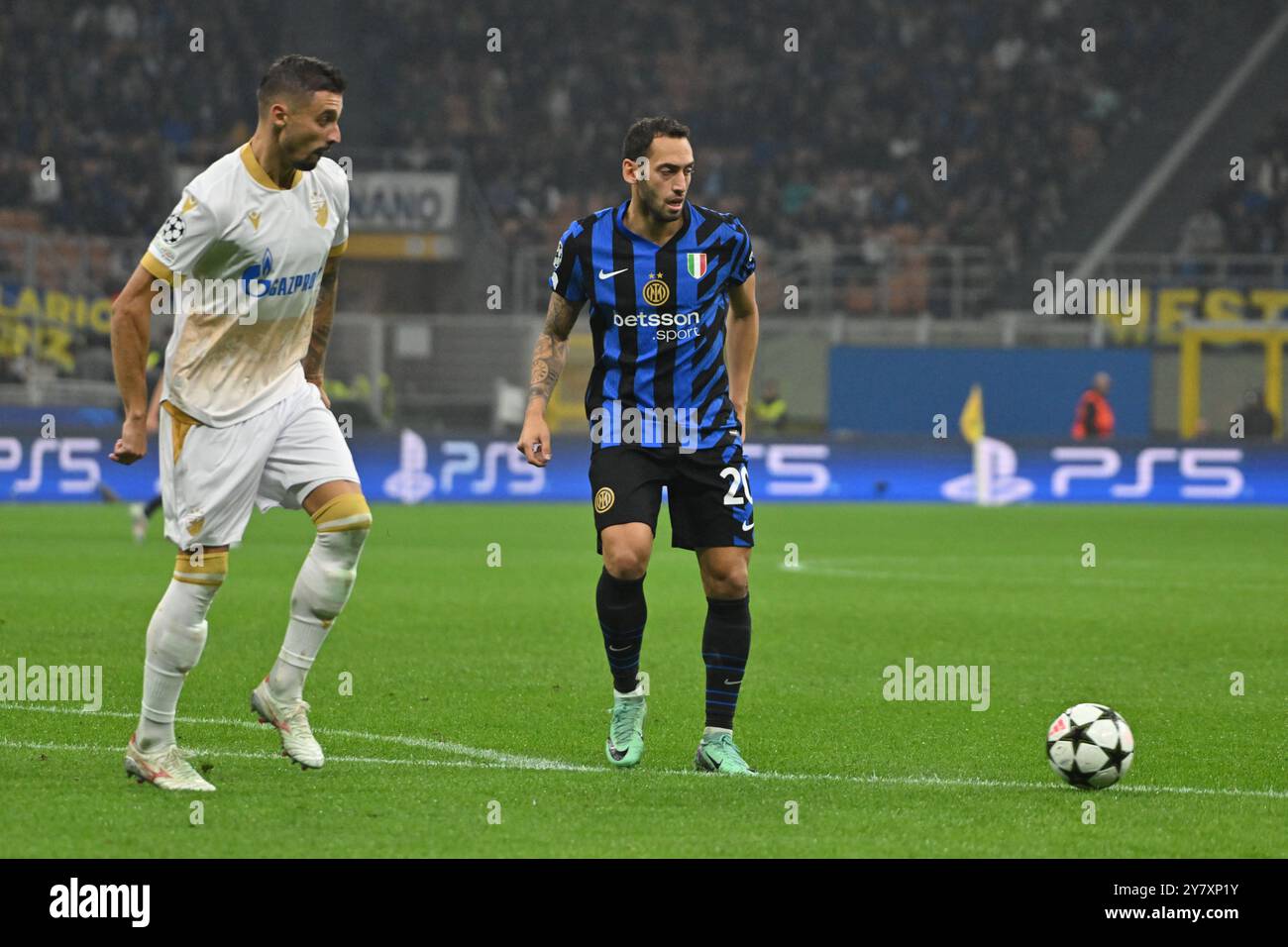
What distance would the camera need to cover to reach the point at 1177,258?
27.1 m

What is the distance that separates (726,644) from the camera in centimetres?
652

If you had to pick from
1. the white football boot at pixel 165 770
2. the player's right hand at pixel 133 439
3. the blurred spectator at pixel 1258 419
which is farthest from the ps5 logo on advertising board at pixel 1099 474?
the player's right hand at pixel 133 439

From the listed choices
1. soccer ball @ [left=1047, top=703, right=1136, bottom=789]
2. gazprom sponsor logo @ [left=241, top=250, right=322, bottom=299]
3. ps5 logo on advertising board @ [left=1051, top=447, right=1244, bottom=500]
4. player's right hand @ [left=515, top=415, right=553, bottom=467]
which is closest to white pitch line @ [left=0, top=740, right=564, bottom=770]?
player's right hand @ [left=515, top=415, right=553, bottom=467]

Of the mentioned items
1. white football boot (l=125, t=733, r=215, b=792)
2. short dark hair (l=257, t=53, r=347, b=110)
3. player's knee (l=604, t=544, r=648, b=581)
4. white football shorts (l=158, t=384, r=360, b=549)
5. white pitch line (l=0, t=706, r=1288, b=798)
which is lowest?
white pitch line (l=0, t=706, r=1288, b=798)

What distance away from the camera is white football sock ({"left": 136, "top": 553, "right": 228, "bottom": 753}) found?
591 centimetres

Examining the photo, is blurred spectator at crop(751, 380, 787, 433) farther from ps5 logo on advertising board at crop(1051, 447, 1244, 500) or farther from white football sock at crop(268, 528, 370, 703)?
white football sock at crop(268, 528, 370, 703)

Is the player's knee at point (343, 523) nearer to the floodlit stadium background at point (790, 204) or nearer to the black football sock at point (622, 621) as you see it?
the black football sock at point (622, 621)

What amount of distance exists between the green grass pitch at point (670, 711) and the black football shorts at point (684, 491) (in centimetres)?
77

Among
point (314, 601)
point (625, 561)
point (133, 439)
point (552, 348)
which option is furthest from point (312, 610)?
point (552, 348)

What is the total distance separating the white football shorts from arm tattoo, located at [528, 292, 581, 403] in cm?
81

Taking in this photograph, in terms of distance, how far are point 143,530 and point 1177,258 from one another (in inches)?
624

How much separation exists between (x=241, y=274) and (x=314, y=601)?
1.05 m

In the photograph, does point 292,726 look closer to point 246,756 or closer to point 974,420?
point 246,756
